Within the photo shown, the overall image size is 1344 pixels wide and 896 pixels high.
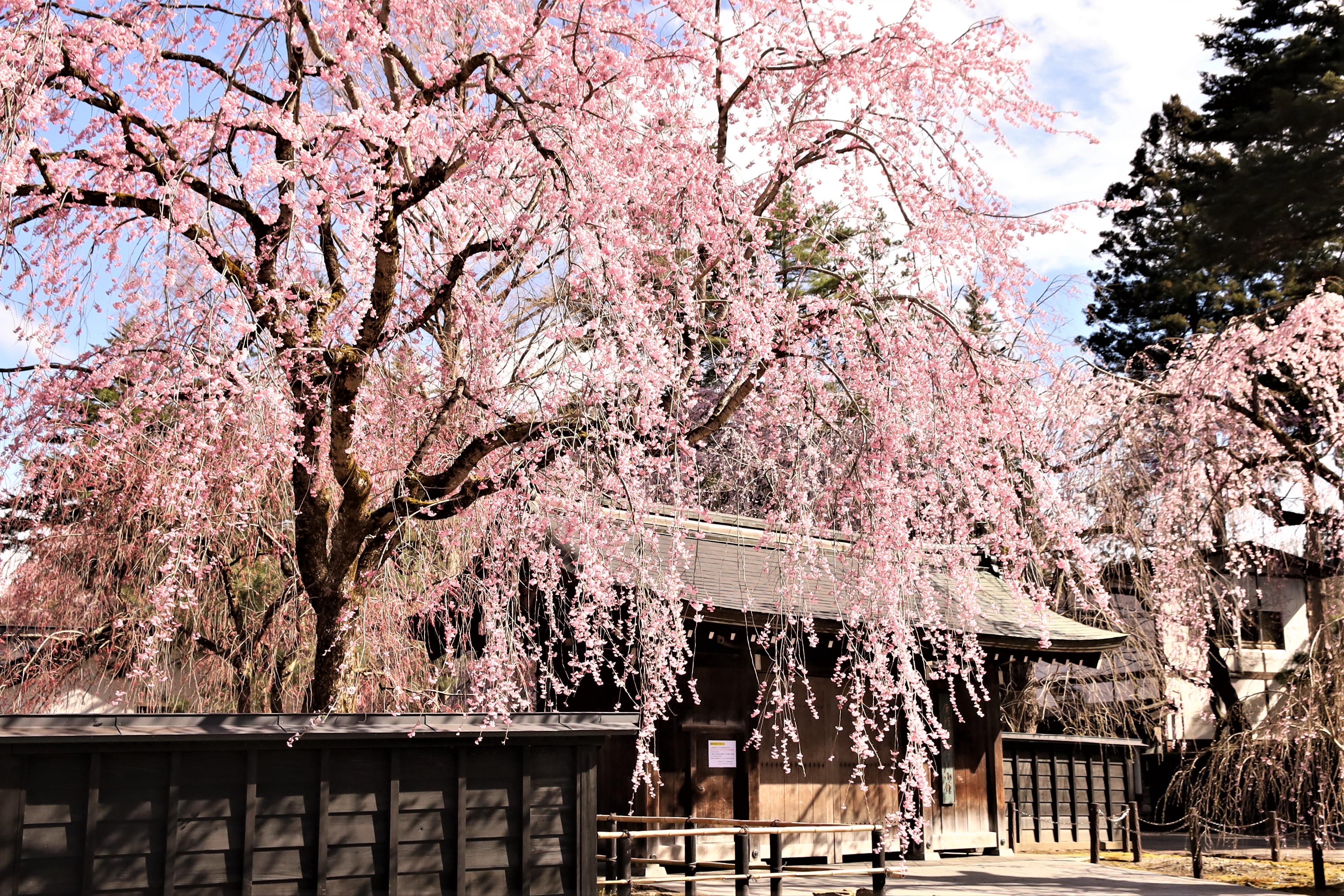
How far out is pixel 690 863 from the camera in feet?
34.0

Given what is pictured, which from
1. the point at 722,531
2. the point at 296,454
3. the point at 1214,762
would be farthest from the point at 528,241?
the point at 1214,762

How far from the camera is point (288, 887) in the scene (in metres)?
5.45

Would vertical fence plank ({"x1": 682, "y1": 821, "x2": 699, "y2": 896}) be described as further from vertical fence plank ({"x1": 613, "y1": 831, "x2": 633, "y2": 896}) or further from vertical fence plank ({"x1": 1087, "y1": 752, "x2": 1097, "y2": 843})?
vertical fence plank ({"x1": 1087, "y1": 752, "x2": 1097, "y2": 843})

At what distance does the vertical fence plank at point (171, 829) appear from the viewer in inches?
204

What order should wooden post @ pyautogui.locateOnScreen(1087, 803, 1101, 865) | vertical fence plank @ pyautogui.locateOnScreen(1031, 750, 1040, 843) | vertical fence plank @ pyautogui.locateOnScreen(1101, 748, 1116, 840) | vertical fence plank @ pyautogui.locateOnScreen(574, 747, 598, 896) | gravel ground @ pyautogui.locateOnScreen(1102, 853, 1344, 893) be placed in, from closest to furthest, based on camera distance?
1. vertical fence plank @ pyautogui.locateOnScreen(574, 747, 598, 896)
2. gravel ground @ pyautogui.locateOnScreen(1102, 853, 1344, 893)
3. wooden post @ pyautogui.locateOnScreen(1087, 803, 1101, 865)
4. vertical fence plank @ pyautogui.locateOnScreen(1031, 750, 1040, 843)
5. vertical fence plank @ pyautogui.locateOnScreen(1101, 748, 1116, 840)

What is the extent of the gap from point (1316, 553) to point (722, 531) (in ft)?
29.9

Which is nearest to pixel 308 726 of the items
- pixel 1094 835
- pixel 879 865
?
pixel 879 865

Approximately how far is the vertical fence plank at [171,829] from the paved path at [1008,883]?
6591 millimetres

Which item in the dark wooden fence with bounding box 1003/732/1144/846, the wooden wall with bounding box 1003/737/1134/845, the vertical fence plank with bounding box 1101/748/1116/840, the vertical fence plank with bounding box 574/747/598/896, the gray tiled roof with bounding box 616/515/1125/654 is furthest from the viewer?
the vertical fence plank with bounding box 1101/748/1116/840

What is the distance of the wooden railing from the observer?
895 cm

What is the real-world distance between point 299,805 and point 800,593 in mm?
4674

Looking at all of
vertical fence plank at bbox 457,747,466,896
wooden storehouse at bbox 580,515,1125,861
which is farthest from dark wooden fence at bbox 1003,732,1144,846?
vertical fence plank at bbox 457,747,466,896

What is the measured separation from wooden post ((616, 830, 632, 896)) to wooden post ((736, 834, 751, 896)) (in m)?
0.06

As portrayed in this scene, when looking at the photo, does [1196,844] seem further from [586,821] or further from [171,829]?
[171,829]
